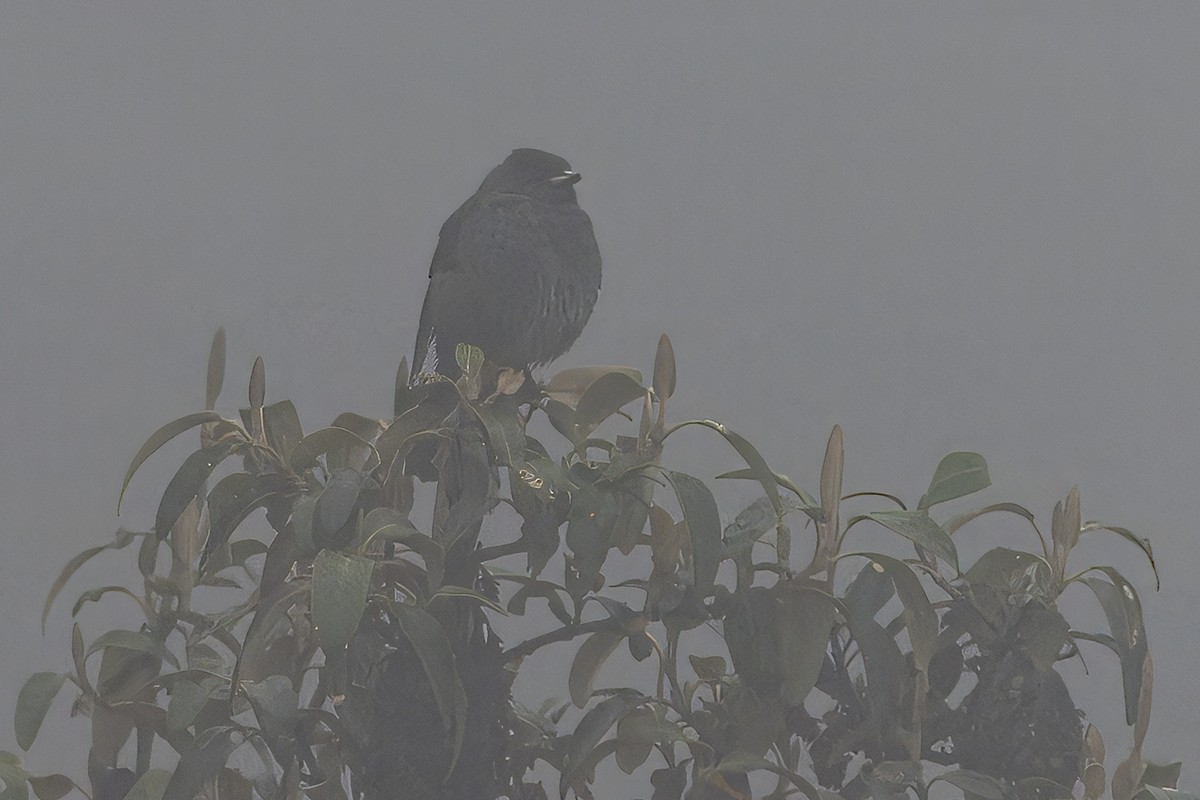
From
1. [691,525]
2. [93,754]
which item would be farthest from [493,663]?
[93,754]

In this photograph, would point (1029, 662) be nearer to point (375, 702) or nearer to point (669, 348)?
point (669, 348)

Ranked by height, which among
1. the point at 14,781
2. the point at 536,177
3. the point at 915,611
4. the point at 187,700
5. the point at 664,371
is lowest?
the point at 14,781

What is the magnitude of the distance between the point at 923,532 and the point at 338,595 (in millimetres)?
348

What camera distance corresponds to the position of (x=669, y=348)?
0.84 metres

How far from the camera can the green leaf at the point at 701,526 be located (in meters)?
0.77

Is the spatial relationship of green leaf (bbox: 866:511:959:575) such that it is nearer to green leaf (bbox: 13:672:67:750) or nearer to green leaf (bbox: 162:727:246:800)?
green leaf (bbox: 162:727:246:800)

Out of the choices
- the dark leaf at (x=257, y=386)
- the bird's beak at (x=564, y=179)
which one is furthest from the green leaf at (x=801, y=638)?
the bird's beak at (x=564, y=179)

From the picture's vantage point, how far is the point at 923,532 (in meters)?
0.77

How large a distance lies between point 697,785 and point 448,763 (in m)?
0.16

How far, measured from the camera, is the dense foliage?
30.4 inches

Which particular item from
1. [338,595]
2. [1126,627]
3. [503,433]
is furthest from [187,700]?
[1126,627]

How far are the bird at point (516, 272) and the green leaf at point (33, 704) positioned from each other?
0.35 metres

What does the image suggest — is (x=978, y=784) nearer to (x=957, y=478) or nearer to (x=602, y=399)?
(x=957, y=478)

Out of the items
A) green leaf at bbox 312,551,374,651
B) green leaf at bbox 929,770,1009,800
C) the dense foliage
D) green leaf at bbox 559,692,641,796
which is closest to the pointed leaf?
the dense foliage
